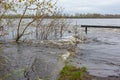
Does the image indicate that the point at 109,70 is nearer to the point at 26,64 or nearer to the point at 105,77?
the point at 105,77

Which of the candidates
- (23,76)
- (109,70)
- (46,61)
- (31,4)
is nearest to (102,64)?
(109,70)

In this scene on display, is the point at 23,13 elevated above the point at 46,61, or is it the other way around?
the point at 23,13

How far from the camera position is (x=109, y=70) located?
45.3 feet

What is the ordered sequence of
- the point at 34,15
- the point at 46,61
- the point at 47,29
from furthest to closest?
the point at 47,29
the point at 34,15
the point at 46,61

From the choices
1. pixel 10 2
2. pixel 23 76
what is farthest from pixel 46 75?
pixel 10 2

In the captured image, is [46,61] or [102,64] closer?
[46,61]

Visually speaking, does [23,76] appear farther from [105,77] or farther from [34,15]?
[34,15]

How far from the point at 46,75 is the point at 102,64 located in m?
5.34

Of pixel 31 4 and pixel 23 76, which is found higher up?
pixel 31 4

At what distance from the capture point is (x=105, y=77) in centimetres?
1206

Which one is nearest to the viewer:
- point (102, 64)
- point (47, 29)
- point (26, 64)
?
point (26, 64)

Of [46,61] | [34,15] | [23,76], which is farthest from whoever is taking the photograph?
[34,15]

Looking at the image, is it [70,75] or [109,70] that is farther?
[109,70]

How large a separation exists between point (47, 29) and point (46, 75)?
1533 cm
